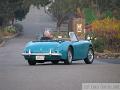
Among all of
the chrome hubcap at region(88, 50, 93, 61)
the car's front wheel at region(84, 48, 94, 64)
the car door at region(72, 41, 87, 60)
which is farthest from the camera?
the chrome hubcap at region(88, 50, 93, 61)

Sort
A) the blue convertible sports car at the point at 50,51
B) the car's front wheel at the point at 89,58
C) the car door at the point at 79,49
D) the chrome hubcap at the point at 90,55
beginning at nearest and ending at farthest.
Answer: the blue convertible sports car at the point at 50,51 < the car door at the point at 79,49 < the car's front wheel at the point at 89,58 < the chrome hubcap at the point at 90,55

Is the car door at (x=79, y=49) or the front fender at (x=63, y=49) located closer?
the front fender at (x=63, y=49)

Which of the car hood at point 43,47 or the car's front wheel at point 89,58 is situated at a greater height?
the car hood at point 43,47

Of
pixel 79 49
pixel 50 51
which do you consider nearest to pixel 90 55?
pixel 79 49

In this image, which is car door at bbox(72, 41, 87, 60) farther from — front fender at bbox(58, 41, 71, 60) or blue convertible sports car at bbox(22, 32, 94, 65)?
front fender at bbox(58, 41, 71, 60)

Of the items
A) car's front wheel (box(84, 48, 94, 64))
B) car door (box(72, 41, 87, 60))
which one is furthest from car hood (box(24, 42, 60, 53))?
car's front wheel (box(84, 48, 94, 64))

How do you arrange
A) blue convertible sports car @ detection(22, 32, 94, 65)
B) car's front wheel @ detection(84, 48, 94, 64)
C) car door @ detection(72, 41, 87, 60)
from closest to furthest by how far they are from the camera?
blue convertible sports car @ detection(22, 32, 94, 65)
car door @ detection(72, 41, 87, 60)
car's front wheel @ detection(84, 48, 94, 64)

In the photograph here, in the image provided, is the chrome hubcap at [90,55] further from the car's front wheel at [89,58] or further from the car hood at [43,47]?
the car hood at [43,47]

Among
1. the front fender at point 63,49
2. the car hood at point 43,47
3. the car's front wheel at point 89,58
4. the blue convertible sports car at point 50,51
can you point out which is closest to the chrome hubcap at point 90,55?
the car's front wheel at point 89,58

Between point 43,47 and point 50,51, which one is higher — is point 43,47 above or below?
above

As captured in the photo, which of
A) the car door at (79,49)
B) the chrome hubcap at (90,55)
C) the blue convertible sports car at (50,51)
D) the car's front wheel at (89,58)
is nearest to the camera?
the blue convertible sports car at (50,51)

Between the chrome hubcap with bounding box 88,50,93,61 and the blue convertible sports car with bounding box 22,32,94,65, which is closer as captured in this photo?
the blue convertible sports car with bounding box 22,32,94,65

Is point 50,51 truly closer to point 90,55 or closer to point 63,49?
point 63,49

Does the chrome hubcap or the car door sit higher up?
the car door
